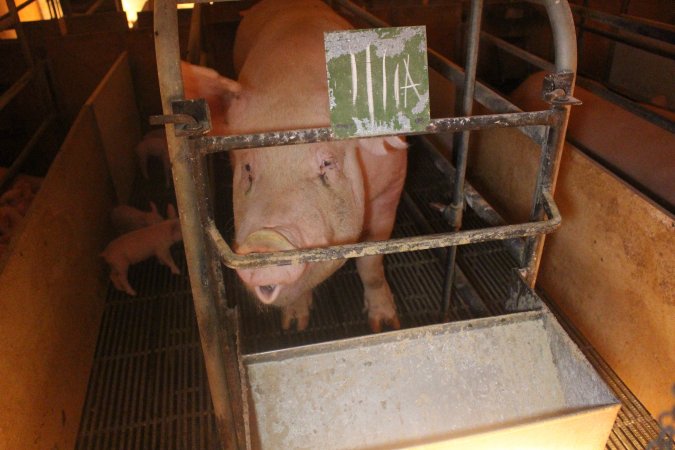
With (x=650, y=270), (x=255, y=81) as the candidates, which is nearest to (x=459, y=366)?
(x=650, y=270)

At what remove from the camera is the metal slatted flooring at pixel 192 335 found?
229 centimetres

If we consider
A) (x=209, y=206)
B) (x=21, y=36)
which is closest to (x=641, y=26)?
(x=209, y=206)

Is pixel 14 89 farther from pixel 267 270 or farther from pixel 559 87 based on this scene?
pixel 559 87

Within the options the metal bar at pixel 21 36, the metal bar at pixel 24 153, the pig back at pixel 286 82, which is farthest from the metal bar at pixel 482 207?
the metal bar at pixel 21 36

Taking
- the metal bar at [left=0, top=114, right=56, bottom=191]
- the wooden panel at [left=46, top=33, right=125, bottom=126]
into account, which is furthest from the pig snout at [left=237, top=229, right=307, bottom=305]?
the wooden panel at [left=46, top=33, right=125, bottom=126]

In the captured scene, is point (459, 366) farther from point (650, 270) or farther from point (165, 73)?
point (165, 73)

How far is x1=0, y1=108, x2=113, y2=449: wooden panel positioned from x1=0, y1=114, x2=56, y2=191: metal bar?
571 mm

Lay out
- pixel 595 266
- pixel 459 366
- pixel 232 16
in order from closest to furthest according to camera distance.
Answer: pixel 459 366, pixel 595 266, pixel 232 16

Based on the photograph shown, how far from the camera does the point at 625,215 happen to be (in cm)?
226

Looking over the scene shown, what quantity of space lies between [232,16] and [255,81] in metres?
2.95

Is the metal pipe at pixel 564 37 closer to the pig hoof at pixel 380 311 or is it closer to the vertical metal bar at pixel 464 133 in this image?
the vertical metal bar at pixel 464 133

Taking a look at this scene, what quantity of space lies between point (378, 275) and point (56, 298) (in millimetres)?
1451

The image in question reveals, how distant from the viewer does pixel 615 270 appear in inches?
93.1

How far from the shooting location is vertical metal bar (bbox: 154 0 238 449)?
4.24 ft
